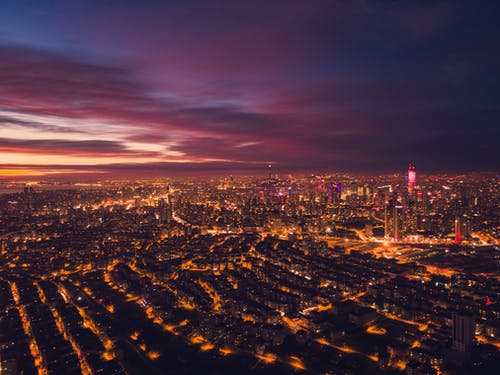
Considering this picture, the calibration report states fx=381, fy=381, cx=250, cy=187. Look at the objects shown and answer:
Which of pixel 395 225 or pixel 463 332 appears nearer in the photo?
pixel 463 332

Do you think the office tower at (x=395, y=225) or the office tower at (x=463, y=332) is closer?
the office tower at (x=463, y=332)

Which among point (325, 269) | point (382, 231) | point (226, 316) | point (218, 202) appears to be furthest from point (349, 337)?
point (218, 202)

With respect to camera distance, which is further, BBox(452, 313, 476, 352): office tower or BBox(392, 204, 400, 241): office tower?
BBox(392, 204, 400, 241): office tower

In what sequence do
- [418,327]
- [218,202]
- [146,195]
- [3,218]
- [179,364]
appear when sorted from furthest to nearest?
[146,195] < [218,202] < [3,218] < [418,327] < [179,364]

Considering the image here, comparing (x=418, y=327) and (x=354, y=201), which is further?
(x=354, y=201)

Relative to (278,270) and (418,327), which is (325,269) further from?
(418,327)

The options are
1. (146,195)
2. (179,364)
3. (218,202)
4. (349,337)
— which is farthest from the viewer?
(146,195)

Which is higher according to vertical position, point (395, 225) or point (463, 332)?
point (395, 225)
